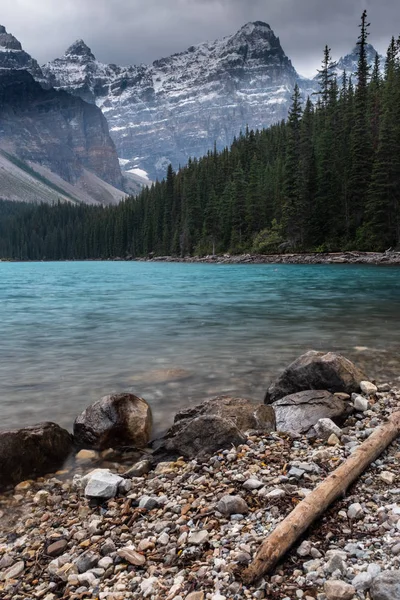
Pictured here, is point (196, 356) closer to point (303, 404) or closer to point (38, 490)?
point (303, 404)

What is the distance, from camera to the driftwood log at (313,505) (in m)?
3.42

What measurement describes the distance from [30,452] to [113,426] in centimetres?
130

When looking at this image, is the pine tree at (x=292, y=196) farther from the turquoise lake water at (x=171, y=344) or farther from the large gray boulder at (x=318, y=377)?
the large gray boulder at (x=318, y=377)

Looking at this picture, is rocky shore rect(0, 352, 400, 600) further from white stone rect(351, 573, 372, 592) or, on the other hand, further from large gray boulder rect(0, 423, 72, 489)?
large gray boulder rect(0, 423, 72, 489)

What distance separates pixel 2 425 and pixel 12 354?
640 cm

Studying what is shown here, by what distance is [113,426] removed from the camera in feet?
23.0

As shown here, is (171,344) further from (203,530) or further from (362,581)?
(362,581)

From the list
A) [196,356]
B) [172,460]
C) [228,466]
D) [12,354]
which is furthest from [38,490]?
[12,354]

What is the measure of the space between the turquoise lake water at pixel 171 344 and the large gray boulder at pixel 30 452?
57.9 inches

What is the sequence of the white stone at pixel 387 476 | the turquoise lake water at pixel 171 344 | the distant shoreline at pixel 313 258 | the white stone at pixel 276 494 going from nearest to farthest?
the white stone at pixel 276 494
the white stone at pixel 387 476
the turquoise lake water at pixel 171 344
the distant shoreline at pixel 313 258

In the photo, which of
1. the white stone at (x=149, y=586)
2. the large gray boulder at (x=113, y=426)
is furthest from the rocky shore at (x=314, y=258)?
the white stone at (x=149, y=586)

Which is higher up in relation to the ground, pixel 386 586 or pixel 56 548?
pixel 386 586

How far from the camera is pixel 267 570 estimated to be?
340cm

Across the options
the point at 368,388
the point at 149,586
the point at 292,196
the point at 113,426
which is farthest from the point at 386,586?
the point at 292,196
